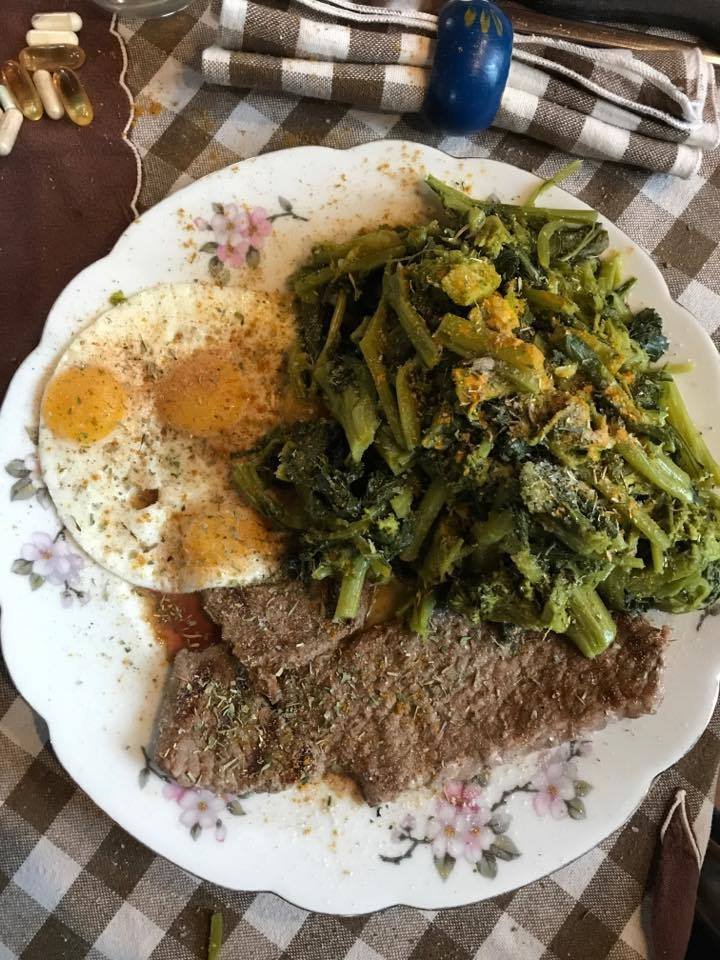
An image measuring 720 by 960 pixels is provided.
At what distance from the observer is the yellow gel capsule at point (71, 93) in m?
4.04

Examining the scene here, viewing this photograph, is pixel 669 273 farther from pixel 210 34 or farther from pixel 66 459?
pixel 66 459

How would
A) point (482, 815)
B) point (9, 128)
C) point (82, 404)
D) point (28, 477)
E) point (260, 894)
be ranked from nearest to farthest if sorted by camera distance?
point (82, 404)
point (28, 477)
point (482, 815)
point (9, 128)
point (260, 894)

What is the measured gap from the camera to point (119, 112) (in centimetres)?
414

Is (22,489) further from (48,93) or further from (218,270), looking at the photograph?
(48,93)

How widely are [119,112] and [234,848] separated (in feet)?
13.8

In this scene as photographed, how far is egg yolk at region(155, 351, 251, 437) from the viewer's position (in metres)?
3.72

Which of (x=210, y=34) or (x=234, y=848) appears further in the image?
(x=210, y=34)

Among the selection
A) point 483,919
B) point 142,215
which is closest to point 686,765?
point 483,919

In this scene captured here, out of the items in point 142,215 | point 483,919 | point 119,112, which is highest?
point 119,112

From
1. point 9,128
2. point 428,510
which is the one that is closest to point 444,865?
point 428,510

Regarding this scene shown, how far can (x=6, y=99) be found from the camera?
13.2ft

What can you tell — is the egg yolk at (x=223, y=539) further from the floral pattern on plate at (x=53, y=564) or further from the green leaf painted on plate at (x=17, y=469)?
the green leaf painted on plate at (x=17, y=469)

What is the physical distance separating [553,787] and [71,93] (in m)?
4.77

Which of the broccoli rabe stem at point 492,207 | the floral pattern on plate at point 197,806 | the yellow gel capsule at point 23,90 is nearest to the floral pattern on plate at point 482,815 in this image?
the floral pattern on plate at point 197,806
